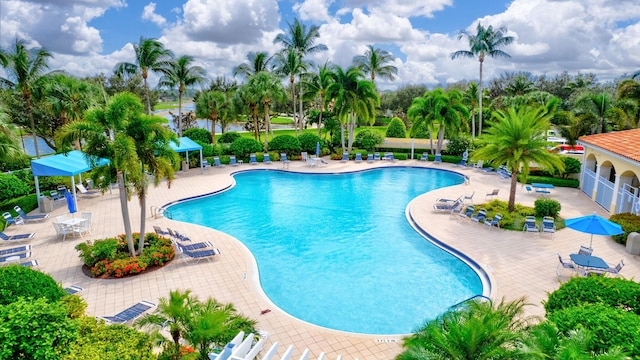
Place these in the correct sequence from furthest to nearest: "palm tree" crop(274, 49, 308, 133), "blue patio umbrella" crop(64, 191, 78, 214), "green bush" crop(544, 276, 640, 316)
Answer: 1. "palm tree" crop(274, 49, 308, 133)
2. "blue patio umbrella" crop(64, 191, 78, 214)
3. "green bush" crop(544, 276, 640, 316)

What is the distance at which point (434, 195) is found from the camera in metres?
24.1

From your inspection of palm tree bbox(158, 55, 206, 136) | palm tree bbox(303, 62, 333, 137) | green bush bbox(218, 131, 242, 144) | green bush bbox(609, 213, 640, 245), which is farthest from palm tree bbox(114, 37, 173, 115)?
green bush bbox(609, 213, 640, 245)

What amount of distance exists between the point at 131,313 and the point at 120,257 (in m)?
4.27

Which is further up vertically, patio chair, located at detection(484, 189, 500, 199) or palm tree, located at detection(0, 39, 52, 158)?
palm tree, located at detection(0, 39, 52, 158)

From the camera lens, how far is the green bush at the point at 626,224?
51.8 feet

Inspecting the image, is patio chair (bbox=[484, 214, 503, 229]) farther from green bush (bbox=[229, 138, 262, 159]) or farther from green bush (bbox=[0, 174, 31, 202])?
green bush (bbox=[0, 174, 31, 202])

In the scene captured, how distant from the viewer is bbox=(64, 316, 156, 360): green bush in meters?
6.90

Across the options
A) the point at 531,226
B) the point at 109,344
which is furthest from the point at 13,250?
the point at 531,226

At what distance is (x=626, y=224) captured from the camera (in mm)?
16016

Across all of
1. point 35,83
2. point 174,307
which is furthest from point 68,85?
point 174,307

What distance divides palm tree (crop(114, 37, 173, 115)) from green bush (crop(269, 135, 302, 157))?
1078 cm

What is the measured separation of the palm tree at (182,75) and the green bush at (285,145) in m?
9.01

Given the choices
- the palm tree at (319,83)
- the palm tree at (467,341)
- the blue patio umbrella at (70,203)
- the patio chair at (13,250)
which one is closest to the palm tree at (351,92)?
the palm tree at (319,83)

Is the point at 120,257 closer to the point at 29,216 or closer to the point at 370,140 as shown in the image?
the point at 29,216
